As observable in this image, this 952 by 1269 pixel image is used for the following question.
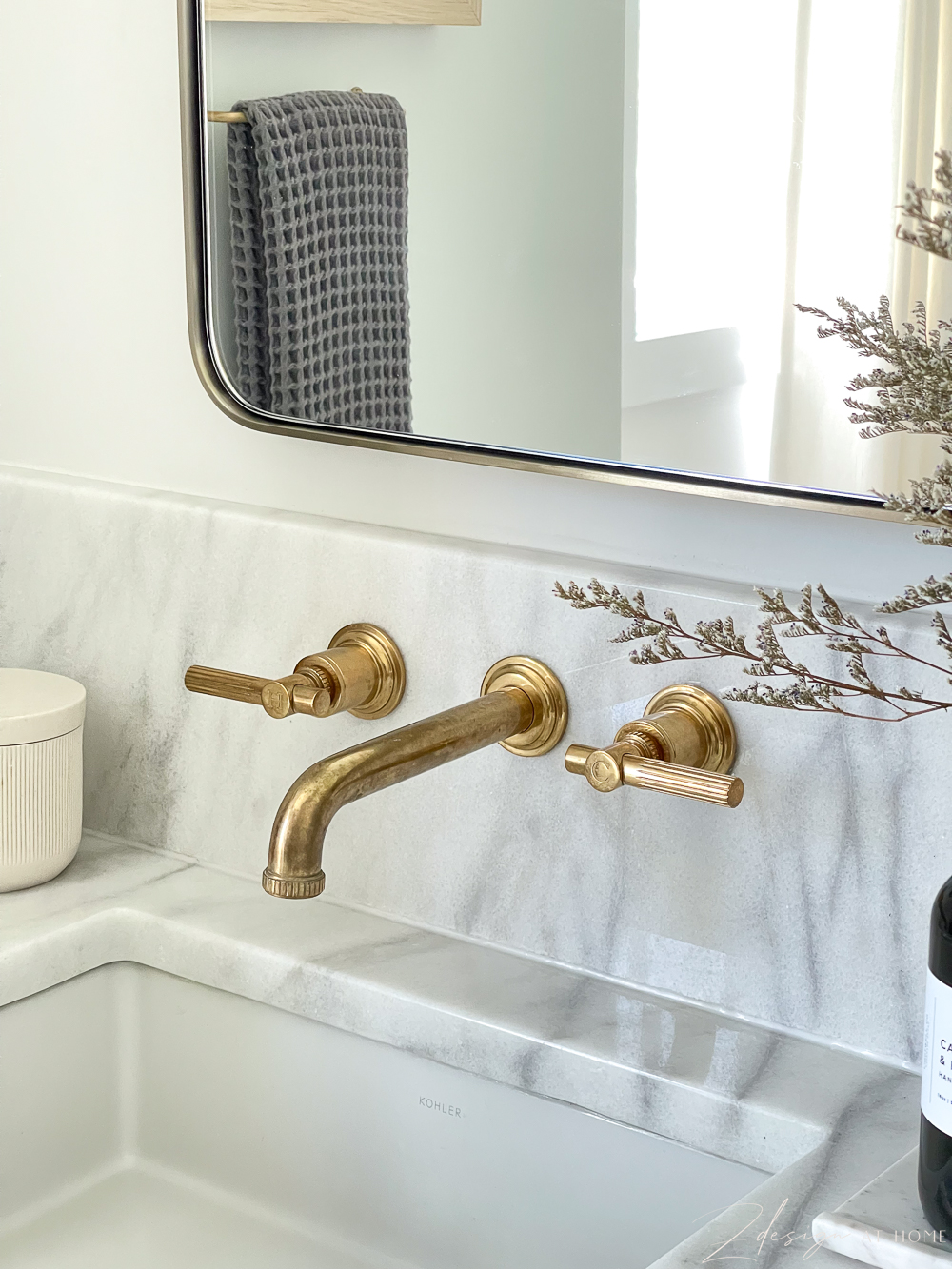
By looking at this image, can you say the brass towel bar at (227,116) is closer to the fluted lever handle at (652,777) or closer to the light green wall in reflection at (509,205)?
the light green wall in reflection at (509,205)

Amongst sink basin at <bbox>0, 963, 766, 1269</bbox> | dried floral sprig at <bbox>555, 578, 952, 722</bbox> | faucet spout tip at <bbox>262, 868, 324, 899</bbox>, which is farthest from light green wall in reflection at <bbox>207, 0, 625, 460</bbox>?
sink basin at <bbox>0, 963, 766, 1269</bbox>

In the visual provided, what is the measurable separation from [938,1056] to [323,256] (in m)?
0.57

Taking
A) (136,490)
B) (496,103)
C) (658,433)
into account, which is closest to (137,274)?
(136,490)

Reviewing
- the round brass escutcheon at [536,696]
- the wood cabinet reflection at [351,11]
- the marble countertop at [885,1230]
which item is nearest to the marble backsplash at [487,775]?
the round brass escutcheon at [536,696]

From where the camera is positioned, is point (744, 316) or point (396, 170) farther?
point (396, 170)

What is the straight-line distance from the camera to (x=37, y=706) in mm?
938

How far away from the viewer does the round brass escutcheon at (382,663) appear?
2.95ft

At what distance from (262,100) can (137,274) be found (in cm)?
17

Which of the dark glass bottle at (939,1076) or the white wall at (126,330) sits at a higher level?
the white wall at (126,330)

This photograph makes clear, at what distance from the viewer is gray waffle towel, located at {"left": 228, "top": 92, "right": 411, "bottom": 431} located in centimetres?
84

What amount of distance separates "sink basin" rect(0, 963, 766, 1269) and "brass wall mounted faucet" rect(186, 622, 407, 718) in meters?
0.20

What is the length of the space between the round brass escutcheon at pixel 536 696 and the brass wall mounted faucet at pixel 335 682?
0.26 ft

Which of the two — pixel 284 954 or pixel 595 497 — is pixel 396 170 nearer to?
pixel 595 497

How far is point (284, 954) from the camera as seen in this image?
2.91 feet
